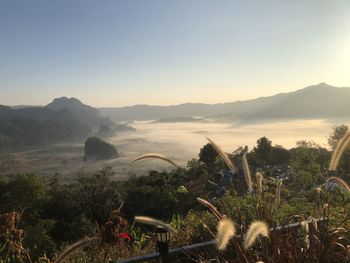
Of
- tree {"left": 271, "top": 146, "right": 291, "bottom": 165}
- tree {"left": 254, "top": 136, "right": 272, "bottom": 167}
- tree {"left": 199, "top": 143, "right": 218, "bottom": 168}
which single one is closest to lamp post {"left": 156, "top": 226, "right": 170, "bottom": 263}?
tree {"left": 199, "top": 143, "right": 218, "bottom": 168}

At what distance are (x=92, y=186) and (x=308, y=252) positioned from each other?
2373cm

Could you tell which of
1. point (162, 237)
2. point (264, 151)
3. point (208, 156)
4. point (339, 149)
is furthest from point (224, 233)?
point (264, 151)

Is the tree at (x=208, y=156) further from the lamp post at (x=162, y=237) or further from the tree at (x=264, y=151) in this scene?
the lamp post at (x=162, y=237)

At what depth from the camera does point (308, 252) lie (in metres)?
2.37

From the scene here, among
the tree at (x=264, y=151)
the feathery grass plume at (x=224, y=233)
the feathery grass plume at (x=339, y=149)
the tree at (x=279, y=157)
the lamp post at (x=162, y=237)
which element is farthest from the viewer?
the tree at (x=279, y=157)

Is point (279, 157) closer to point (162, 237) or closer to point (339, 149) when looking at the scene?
point (339, 149)

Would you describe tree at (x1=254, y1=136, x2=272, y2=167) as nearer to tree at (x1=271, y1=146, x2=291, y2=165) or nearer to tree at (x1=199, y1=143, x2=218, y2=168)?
tree at (x1=271, y1=146, x2=291, y2=165)

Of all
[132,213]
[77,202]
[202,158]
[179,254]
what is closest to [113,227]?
[179,254]

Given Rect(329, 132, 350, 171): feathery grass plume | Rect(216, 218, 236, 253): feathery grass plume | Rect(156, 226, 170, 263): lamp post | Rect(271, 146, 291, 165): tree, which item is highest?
Rect(329, 132, 350, 171): feathery grass plume

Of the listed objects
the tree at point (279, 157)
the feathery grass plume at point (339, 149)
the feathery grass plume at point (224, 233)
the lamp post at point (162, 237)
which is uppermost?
the feathery grass plume at point (339, 149)

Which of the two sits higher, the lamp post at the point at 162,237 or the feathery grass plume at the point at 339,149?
the feathery grass plume at the point at 339,149

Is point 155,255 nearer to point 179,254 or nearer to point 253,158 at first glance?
point 179,254

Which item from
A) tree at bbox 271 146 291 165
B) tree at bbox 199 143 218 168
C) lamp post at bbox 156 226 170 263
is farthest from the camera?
tree at bbox 271 146 291 165

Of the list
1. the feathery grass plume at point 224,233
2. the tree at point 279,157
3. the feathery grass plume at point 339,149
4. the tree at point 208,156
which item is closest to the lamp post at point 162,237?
the feathery grass plume at point 224,233
